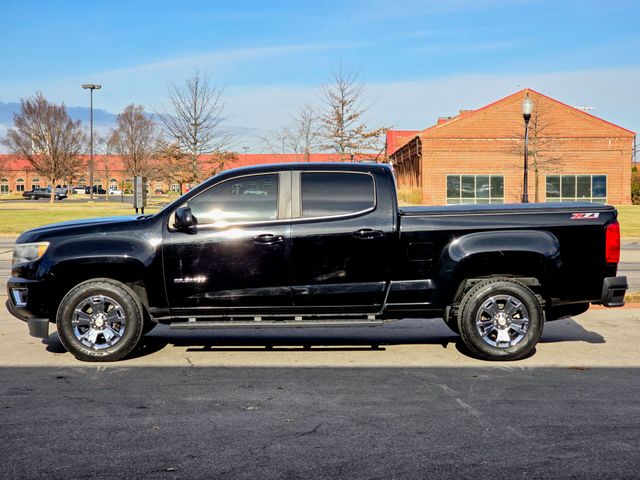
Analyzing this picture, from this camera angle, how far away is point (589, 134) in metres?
52.9

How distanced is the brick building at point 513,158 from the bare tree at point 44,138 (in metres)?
31.5

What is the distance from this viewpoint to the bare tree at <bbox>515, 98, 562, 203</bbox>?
47.0m

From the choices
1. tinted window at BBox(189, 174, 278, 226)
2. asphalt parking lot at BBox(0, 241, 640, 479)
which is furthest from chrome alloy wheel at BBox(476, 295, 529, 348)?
tinted window at BBox(189, 174, 278, 226)

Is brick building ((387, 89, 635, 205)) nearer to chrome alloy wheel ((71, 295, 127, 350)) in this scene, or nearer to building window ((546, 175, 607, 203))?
building window ((546, 175, 607, 203))

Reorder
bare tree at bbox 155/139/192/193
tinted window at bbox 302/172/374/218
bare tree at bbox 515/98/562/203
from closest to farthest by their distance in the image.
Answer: tinted window at bbox 302/172/374/218
bare tree at bbox 155/139/192/193
bare tree at bbox 515/98/562/203

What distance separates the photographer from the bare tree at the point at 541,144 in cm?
4703

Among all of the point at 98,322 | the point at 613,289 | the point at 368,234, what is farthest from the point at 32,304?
the point at 613,289

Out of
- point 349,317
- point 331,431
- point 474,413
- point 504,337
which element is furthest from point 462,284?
point 331,431

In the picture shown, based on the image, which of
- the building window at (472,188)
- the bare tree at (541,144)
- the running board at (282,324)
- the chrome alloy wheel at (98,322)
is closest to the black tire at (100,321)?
the chrome alloy wheel at (98,322)

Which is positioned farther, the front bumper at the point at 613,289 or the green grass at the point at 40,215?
the green grass at the point at 40,215

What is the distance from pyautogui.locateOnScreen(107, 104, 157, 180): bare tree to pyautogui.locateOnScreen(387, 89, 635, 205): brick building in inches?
1078

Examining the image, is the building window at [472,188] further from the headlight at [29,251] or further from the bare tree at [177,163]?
the headlight at [29,251]

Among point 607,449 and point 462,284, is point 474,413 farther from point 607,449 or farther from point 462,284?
point 462,284

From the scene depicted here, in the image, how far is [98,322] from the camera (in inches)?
276
